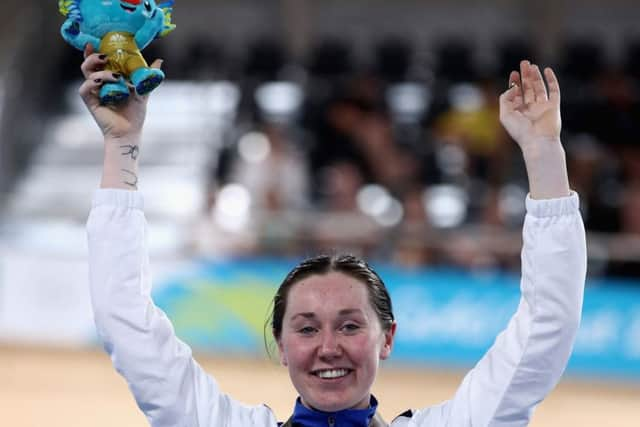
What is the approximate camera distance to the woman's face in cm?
243

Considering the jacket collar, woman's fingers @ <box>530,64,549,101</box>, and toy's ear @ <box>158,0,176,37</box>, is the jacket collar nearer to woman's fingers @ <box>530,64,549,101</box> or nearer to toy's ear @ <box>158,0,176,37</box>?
woman's fingers @ <box>530,64,549,101</box>

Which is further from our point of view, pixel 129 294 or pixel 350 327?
pixel 350 327

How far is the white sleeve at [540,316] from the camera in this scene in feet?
7.56

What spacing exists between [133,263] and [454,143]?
317 inches

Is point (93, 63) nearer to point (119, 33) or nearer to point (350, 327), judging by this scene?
point (119, 33)

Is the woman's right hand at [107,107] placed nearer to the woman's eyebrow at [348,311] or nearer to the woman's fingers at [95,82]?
the woman's fingers at [95,82]

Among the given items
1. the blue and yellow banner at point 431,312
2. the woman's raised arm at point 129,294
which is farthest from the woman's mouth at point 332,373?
the blue and yellow banner at point 431,312

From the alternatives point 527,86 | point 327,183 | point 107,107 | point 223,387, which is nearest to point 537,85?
point 527,86

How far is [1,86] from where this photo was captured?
11.8 metres

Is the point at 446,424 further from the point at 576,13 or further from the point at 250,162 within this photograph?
the point at 576,13

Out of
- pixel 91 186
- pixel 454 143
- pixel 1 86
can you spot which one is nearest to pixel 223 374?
pixel 454 143

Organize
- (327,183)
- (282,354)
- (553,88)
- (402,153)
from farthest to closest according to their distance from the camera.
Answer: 1. (402,153)
2. (327,183)
3. (282,354)
4. (553,88)

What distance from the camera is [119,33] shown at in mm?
2488

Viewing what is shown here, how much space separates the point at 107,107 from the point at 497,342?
37.8 inches
